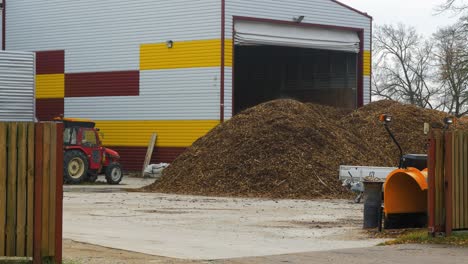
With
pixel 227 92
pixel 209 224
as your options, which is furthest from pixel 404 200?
pixel 227 92

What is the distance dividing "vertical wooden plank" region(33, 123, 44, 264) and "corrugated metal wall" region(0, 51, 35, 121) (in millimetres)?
28044

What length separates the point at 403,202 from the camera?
17984mm

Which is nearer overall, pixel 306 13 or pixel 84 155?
pixel 84 155

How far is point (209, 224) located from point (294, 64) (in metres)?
30.0

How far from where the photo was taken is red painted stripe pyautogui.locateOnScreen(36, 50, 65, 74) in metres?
46.7

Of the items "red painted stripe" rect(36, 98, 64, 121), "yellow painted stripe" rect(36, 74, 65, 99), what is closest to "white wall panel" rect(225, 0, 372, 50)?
"yellow painted stripe" rect(36, 74, 65, 99)

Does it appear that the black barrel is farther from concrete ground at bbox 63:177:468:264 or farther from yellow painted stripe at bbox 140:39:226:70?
yellow painted stripe at bbox 140:39:226:70

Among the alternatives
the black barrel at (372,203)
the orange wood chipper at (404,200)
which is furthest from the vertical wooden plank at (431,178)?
the black barrel at (372,203)

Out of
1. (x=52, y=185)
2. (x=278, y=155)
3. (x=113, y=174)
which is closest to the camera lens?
(x=52, y=185)

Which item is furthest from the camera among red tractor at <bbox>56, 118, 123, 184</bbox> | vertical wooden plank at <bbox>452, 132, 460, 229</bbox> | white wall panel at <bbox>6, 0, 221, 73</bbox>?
white wall panel at <bbox>6, 0, 221, 73</bbox>

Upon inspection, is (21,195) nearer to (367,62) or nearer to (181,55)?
(181,55)

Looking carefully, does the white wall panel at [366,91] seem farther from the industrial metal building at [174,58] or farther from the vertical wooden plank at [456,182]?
the vertical wooden plank at [456,182]

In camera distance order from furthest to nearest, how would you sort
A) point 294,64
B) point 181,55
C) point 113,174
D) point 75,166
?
point 294,64 < point 181,55 < point 113,174 < point 75,166

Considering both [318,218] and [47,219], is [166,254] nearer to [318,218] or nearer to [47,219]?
[47,219]
